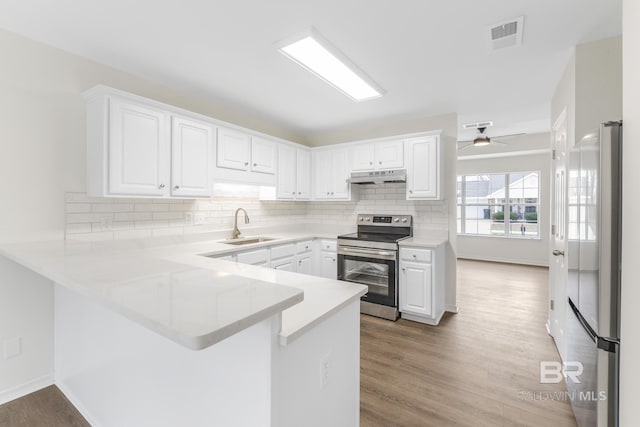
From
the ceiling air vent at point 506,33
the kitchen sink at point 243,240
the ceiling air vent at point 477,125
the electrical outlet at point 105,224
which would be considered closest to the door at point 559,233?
the ceiling air vent at point 506,33

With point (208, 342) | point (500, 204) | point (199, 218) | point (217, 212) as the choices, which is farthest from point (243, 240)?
point (500, 204)

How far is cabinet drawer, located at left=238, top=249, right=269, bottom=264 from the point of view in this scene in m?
2.97

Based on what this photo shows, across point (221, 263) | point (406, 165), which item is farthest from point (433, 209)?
point (221, 263)

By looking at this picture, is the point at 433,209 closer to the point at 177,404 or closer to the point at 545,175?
the point at 177,404

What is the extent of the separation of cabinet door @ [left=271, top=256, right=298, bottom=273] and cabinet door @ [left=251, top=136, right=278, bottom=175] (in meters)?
1.13

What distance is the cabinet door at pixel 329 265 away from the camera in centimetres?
386

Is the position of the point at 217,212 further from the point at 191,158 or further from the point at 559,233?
the point at 559,233

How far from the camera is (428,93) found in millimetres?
3104

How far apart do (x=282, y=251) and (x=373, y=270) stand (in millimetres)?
1137

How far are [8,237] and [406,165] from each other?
372 centimetres

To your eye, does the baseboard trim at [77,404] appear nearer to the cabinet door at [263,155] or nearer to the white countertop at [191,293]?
the white countertop at [191,293]

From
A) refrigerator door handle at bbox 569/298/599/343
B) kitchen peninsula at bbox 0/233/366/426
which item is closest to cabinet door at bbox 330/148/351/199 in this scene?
kitchen peninsula at bbox 0/233/366/426

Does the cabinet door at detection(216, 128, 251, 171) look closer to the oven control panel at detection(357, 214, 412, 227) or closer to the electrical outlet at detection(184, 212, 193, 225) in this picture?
the electrical outlet at detection(184, 212, 193, 225)

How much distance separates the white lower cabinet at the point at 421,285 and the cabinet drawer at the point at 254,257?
5.15 ft
